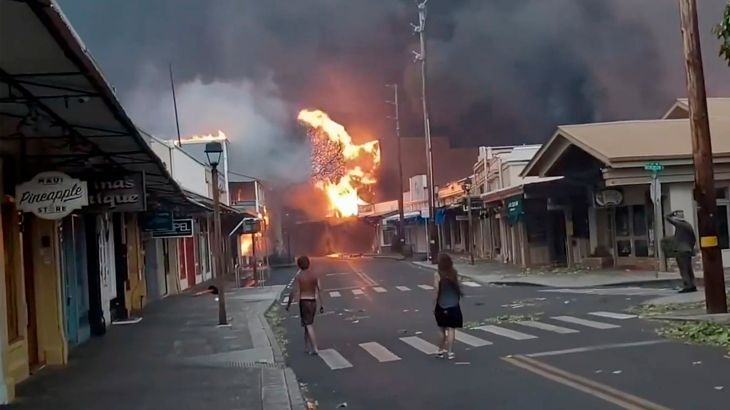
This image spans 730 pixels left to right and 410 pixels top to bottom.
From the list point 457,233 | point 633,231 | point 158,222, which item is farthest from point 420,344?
point 457,233

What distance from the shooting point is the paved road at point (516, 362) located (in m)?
8.98

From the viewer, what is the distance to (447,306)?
1249 centimetres

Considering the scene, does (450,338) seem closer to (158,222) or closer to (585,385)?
(585,385)

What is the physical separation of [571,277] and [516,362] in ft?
55.5

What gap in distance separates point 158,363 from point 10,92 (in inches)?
218

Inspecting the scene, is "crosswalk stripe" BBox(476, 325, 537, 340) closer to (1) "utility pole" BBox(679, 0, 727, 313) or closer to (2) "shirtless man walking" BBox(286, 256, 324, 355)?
(2) "shirtless man walking" BBox(286, 256, 324, 355)

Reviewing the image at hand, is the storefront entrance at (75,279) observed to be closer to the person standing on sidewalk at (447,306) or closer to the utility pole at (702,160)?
the person standing on sidewalk at (447,306)

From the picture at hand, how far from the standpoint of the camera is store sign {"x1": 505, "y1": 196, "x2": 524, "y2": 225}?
35000 millimetres

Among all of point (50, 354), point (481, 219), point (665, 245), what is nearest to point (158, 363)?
point (50, 354)

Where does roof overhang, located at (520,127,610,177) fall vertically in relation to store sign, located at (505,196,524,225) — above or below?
above

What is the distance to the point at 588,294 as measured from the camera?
21.8 metres

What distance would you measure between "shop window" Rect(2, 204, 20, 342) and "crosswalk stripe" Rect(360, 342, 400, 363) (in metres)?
4.89

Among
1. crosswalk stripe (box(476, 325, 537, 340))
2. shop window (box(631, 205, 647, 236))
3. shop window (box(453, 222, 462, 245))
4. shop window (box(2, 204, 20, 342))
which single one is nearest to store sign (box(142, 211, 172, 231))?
crosswalk stripe (box(476, 325, 537, 340))

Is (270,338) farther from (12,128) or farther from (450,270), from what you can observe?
(12,128)
